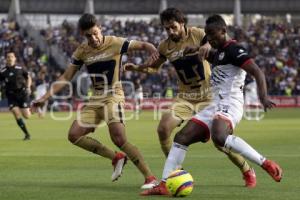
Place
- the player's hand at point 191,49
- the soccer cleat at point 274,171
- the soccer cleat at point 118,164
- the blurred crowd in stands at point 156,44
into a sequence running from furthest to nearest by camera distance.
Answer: the blurred crowd in stands at point 156,44
the soccer cleat at point 118,164
the player's hand at point 191,49
the soccer cleat at point 274,171

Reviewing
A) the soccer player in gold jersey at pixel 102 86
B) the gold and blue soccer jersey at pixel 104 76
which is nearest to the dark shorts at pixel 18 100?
the soccer player in gold jersey at pixel 102 86

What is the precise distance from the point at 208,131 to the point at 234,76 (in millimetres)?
812

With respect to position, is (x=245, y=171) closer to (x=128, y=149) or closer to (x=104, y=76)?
(x=128, y=149)

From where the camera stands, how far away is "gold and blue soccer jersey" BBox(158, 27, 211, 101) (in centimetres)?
1170

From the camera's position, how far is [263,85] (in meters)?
10.0

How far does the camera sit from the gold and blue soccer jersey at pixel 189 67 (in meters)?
11.7

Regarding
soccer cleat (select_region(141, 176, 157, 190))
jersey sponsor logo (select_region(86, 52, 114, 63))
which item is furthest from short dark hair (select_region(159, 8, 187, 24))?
soccer cleat (select_region(141, 176, 157, 190))

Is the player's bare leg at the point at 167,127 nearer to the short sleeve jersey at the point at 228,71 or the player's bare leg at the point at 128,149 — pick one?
the player's bare leg at the point at 128,149

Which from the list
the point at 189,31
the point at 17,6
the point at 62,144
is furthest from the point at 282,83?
the point at 189,31

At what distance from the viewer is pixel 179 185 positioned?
399 inches

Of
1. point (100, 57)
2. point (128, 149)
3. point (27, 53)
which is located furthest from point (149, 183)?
point (27, 53)

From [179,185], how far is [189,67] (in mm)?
2289

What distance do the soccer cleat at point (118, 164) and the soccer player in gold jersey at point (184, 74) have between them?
61 cm

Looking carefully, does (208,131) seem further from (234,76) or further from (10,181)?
(10,181)
